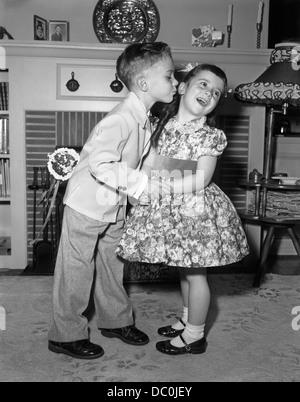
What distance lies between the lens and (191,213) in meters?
1.58

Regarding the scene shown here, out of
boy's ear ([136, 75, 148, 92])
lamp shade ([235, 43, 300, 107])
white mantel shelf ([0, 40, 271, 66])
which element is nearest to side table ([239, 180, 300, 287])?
lamp shade ([235, 43, 300, 107])

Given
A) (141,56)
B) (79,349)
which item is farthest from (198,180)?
(79,349)

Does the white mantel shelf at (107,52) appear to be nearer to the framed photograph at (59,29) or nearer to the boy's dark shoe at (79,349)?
the framed photograph at (59,29)

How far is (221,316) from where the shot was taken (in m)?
2.05

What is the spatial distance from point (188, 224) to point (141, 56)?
1.90 ft

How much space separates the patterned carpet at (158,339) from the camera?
4.99 ft

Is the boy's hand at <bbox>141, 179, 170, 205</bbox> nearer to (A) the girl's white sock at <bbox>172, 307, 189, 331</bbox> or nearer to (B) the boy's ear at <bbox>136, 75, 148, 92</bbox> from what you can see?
(B) the boy's ear at <bbox>136, 75, 148, 92</bbox>

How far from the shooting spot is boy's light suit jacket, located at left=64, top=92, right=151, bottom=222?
150cm

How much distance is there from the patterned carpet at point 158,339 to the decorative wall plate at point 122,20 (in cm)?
149

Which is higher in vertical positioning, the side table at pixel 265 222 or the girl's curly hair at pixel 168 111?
the girl's curly hair at pixel 168 111

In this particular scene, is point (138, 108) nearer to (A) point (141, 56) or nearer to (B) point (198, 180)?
(A) point (141, 56)

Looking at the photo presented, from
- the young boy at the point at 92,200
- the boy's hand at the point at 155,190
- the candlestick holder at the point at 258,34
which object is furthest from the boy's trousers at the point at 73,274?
the candlestick holder at the point at 258,34

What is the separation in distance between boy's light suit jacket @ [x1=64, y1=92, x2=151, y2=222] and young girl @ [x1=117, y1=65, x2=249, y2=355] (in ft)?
0.28
